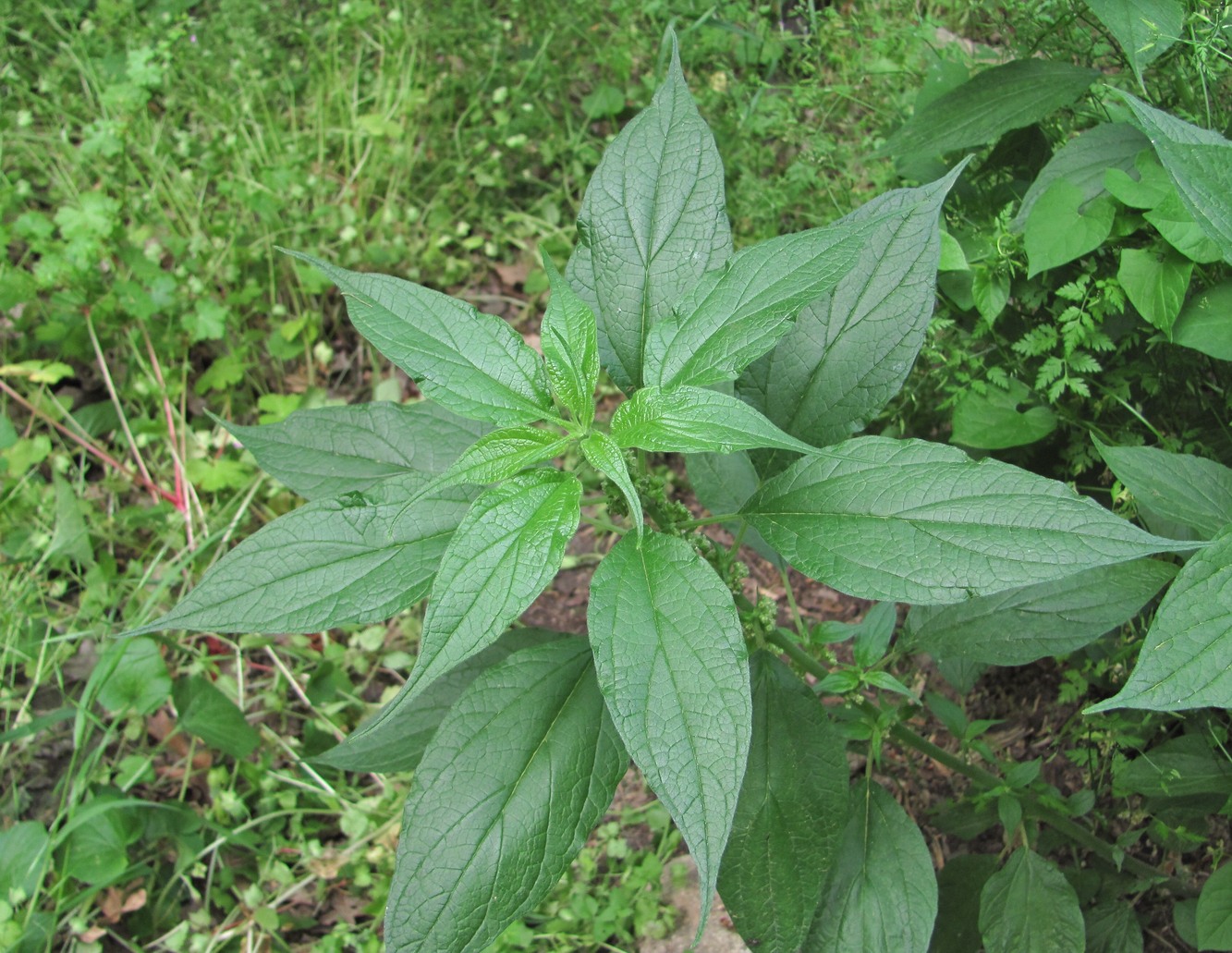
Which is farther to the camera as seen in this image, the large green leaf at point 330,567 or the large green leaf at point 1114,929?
the large green leaf at point 1114,929

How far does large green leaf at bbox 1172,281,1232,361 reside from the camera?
1663 millimetres

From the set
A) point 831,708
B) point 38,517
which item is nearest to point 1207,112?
point 831,708

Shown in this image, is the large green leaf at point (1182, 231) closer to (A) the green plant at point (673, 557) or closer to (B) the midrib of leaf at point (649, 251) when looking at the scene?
(A) the green plant at point (673, 557)

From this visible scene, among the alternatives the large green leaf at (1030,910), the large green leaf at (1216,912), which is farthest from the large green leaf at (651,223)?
the large green leaf at (1216,912)

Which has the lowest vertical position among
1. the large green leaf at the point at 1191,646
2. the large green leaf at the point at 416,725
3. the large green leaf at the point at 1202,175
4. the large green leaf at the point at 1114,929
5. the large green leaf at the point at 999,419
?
the large green leaf at the point at 1114,929

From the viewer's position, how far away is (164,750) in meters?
2.61

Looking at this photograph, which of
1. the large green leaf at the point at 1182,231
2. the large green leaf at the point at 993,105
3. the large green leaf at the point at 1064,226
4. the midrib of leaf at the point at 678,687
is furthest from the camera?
the large green leaf at the point at 993,105

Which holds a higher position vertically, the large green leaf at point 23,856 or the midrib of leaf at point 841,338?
the midrib of leaf at point 841,338

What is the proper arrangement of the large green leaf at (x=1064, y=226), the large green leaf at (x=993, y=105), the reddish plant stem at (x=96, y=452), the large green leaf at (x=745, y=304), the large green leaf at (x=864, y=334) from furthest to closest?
the reddish plant stem at (x=96, y=452) → the large green leaf at (x=993, y=105) → the large green leaf at (x=1064, y=226) → the large green leaf at (x=864, y=334) → the large green leaf at (x=745, y=304)

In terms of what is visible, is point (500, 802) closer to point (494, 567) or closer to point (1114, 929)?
point (494, 567)

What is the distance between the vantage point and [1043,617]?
4.98ft

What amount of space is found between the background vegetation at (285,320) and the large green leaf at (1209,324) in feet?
0.30

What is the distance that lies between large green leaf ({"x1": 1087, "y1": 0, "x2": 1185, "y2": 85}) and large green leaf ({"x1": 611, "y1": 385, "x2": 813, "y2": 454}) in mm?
1093

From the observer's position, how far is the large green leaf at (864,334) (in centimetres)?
140
